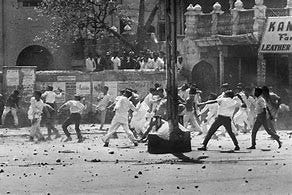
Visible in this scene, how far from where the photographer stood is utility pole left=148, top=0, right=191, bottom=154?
1622cm

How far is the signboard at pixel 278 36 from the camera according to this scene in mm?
27906

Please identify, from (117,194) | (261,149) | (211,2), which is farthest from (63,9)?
(117,194)

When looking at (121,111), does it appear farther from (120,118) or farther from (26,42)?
(26,42)

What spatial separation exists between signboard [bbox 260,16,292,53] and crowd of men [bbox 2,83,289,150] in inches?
187

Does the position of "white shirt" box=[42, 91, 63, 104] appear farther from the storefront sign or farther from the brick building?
the brick building

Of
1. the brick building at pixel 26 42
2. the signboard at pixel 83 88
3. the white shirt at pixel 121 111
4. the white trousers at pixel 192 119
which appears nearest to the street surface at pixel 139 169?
the white shirt at pixel 121 111

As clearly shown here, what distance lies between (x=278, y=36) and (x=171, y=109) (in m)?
12.8

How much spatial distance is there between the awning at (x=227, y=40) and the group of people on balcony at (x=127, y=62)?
2.16 meters

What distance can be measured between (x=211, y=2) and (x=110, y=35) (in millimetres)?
7895

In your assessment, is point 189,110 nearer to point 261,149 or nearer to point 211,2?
point 261,149

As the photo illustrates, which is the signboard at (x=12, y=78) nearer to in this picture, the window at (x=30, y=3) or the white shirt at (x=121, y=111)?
the window at (x=30, y=3)

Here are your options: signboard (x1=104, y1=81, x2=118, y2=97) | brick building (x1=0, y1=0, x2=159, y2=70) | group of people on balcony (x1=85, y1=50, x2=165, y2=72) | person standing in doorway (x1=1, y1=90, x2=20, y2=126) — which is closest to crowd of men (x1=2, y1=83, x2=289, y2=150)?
person standing in doorway (x1=1, y1=90, x2=20, y2=126)

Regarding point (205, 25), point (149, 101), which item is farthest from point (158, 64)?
point (149, 101)

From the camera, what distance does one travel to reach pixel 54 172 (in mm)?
A: 13117
